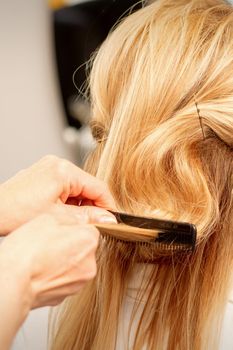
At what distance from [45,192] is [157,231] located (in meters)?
0.20

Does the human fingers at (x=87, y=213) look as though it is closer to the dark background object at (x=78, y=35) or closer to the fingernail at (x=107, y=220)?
the fingernail at (x=107, y=220)

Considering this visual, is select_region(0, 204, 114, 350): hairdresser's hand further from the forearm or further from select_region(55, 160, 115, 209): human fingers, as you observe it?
select_region(55, 160, 115, 209): human fingers

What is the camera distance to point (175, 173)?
2.63 feet

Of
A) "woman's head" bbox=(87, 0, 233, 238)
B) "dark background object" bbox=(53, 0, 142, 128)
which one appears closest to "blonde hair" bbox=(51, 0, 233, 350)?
"woman's head" bbox=(87, 0, 233, 238)

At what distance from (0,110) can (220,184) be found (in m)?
1.20

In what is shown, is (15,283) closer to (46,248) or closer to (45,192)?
(46,248)

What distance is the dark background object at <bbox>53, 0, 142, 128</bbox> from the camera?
5.30 feet

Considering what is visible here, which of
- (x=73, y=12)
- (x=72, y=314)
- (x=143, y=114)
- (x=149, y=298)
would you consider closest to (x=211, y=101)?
(x=143, y=114)

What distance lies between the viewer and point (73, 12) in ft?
5.53

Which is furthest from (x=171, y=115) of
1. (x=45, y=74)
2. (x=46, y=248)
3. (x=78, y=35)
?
(x=45, y=74)

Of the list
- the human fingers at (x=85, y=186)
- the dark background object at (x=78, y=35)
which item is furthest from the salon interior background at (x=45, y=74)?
the human fingers at (x=85, y=186)

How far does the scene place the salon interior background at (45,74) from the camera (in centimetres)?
167

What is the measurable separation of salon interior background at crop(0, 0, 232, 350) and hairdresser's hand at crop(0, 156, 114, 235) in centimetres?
86

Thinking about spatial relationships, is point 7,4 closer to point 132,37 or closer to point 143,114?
point 132,37
